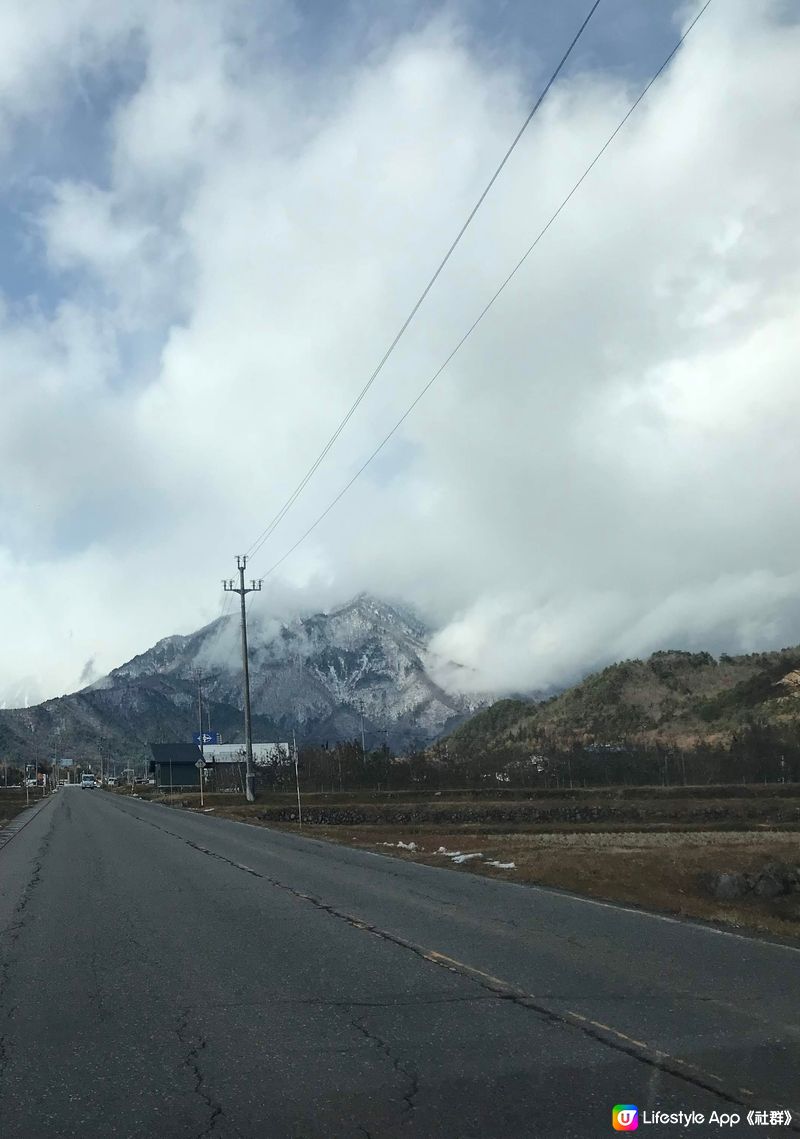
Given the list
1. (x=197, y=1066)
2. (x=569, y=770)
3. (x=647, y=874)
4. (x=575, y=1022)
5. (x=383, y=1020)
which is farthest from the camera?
(x=569, y=770)

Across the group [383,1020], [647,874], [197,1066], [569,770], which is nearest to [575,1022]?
[383,1020]

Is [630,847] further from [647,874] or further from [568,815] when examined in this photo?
[568,815]

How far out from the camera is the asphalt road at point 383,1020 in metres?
5.69

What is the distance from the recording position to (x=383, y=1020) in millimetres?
7695

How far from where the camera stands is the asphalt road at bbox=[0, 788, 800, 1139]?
569 cm

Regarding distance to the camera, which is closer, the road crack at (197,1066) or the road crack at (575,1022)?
the road crack at (197,1066)

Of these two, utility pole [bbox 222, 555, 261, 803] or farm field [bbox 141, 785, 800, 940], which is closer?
farm field [bbox 141, 785, 800, 940]

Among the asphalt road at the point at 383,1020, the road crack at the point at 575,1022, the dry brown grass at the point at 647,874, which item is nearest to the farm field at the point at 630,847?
the dry brown grass at the point at 647,874

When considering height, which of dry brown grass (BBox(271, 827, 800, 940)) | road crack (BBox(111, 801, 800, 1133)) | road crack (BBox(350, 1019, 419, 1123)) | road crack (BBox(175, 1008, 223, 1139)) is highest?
road crack (BBox(175, 1008, 223, 1139))

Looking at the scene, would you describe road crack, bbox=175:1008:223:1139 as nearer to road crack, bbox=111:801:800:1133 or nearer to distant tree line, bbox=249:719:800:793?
road crack, bbox=111:801:800:1133

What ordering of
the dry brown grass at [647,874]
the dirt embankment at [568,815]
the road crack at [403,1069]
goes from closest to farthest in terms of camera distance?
1. the road crack at [403,1069]
2. the dry brown grass at [647,874]
3. the dirt embankment at [568,815]

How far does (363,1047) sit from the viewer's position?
6938mm

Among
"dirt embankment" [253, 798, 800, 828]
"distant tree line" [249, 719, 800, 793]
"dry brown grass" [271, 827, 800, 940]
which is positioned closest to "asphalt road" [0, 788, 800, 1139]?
"dry brown grass" [271, 827, 800, 940]

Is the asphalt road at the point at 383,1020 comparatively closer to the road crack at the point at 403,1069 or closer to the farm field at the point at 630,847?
the road crack at the point at 403,1069
